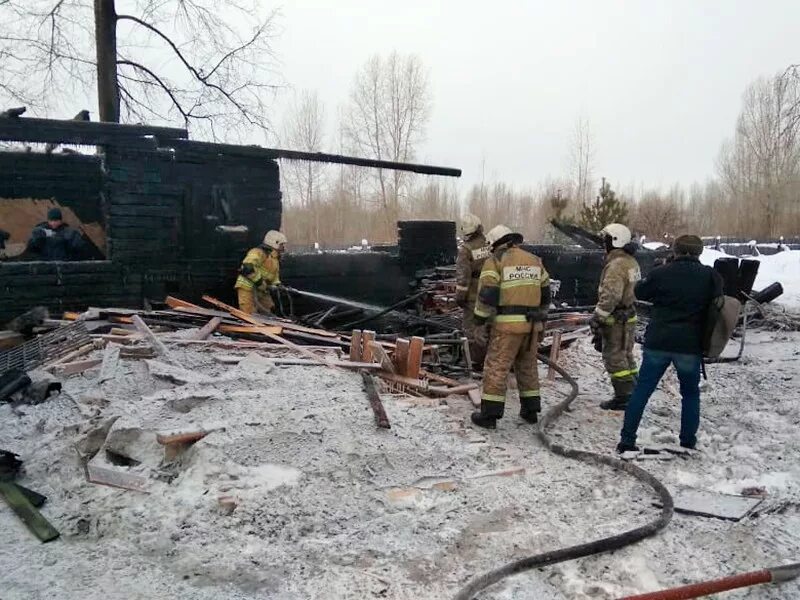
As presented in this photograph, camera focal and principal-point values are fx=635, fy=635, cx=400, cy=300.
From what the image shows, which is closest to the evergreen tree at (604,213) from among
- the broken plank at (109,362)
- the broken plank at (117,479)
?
the broken plank at (109,362)

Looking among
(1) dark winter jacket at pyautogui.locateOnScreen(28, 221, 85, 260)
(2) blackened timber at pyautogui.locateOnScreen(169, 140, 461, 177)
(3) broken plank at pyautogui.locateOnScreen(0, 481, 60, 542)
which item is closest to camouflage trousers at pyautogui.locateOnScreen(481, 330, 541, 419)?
(3) broken plank at pyautogui.locateOnScreen(0, 481, 60, 542)

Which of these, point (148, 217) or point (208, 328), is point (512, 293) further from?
point (148, 217)

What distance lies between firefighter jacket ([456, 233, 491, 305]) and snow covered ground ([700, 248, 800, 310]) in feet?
33.9

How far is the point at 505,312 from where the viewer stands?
5.85 meters

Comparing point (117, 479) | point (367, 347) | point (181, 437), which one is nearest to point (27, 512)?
point (117, 479)

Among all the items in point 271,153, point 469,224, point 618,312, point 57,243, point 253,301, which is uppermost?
point 271,153

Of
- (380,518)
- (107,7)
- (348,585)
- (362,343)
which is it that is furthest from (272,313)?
(107,7)

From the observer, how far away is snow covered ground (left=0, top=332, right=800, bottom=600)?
3.57m

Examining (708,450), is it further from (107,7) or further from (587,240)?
(107,7)

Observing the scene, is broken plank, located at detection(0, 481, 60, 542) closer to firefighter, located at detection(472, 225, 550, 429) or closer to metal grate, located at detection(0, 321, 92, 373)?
metal grate, located at detection(0, 321, 92, 373)

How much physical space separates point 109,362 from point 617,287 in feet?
16.8

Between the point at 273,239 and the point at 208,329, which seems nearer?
the point at 208,329

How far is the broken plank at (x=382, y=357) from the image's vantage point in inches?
259

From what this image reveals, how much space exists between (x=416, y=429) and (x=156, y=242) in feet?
18.6
